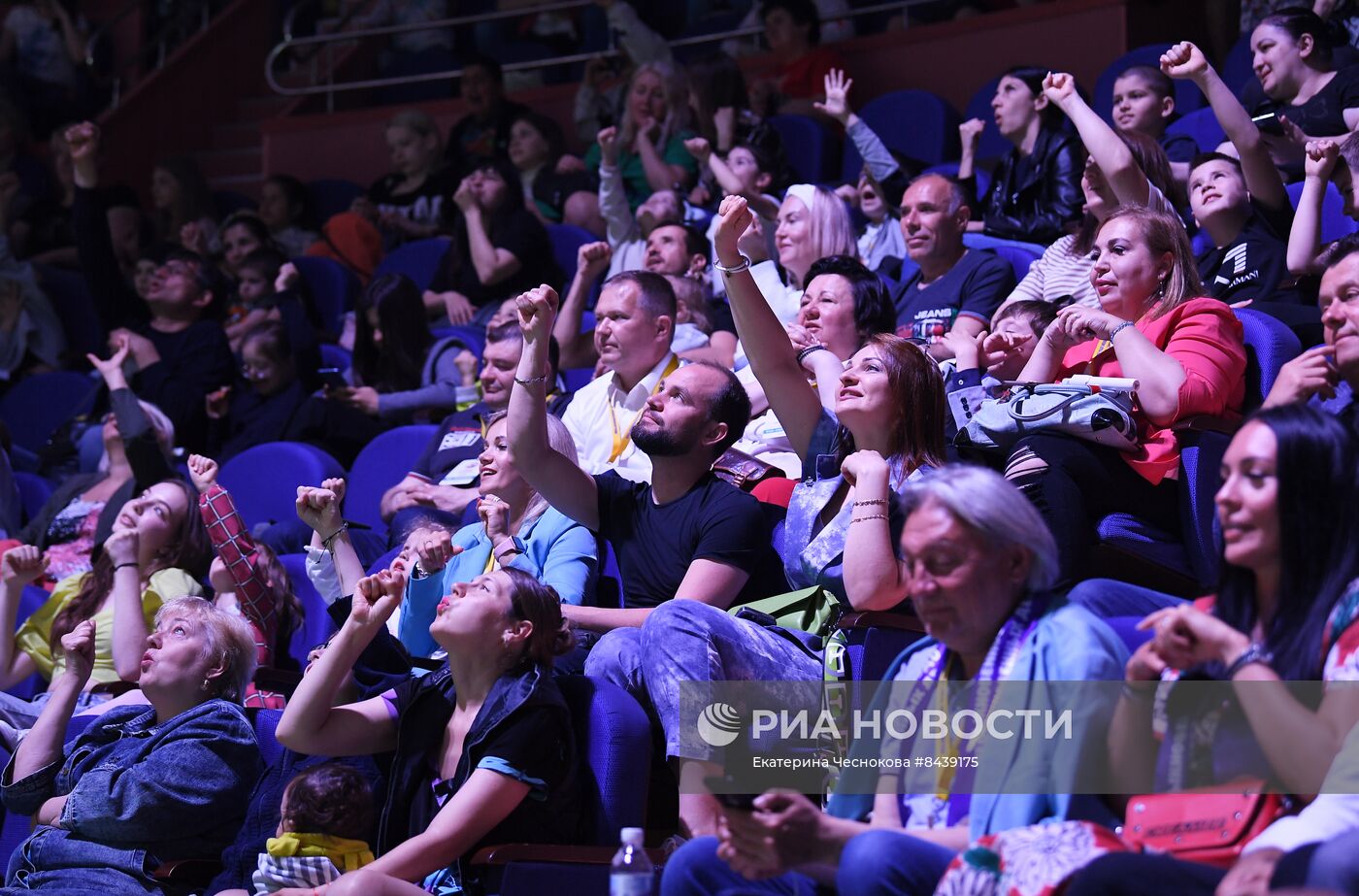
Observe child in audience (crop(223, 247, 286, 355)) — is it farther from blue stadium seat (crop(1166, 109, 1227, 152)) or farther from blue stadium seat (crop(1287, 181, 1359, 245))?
blue stadium seat (crop(1287, 181, 1359, 245))

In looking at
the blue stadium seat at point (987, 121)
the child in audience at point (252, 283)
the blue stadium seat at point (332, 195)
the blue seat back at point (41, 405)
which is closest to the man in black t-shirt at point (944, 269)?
the blue stadium seat at point (987, 121)

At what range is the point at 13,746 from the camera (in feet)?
11.3

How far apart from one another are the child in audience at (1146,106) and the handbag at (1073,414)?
192 centimetres

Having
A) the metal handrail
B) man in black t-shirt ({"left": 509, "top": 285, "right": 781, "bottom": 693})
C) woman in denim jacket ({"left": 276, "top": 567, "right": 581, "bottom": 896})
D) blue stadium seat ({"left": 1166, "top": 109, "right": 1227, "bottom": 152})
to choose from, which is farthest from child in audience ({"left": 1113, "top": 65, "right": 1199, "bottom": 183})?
woman in denim jacket ({"left": 276, "top": 567, "right": 581, "bottom": 896})

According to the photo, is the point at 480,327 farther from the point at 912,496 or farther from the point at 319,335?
the point at 912,496

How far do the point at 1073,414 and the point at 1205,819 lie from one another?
1.00 m

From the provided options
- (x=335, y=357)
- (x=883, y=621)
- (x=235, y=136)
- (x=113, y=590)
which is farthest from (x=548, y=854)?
(x=235, y=136)

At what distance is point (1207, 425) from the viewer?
273cm

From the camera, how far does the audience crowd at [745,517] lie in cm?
188

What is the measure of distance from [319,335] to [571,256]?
3.30ft

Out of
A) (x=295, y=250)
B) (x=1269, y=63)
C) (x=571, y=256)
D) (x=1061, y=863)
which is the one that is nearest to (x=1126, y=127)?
(x=1269, y=63)

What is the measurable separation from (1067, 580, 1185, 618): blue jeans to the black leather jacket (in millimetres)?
2339

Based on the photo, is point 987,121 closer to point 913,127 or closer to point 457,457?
point 913,127

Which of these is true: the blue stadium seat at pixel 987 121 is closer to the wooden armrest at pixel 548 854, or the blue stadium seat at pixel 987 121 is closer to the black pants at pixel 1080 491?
the black pants at pixel 1080 491
